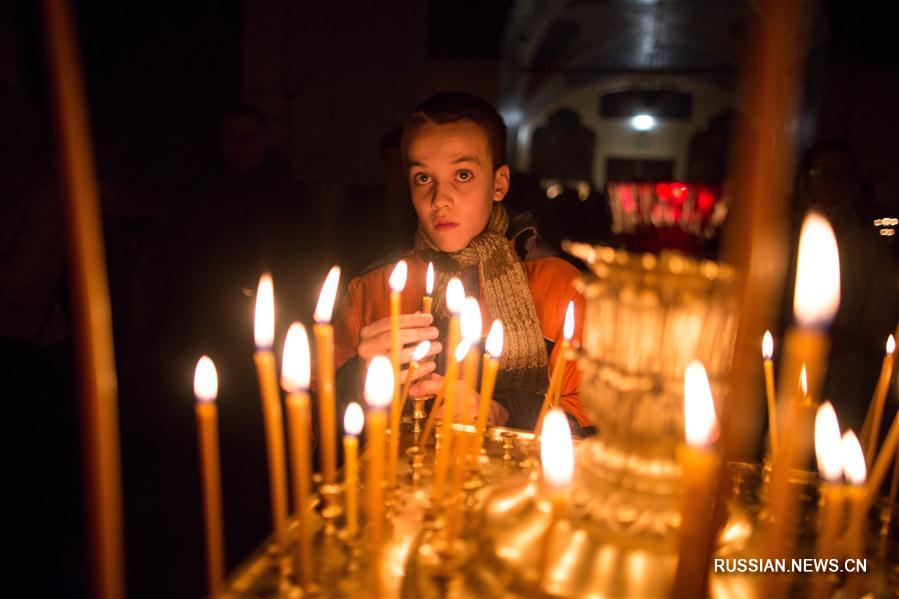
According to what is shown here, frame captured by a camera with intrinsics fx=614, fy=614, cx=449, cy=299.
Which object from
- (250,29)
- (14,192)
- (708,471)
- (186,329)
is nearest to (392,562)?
(708,471)

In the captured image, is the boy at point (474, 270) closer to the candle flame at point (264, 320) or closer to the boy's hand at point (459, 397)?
the boy's hand at point (459, 397)

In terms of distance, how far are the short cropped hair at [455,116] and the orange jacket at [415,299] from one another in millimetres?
379

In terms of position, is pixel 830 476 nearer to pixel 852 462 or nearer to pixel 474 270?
pixel 852 462

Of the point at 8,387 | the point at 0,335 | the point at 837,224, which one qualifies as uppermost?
the point at 837,224

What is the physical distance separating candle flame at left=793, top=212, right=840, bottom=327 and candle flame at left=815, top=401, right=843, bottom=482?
27 cm

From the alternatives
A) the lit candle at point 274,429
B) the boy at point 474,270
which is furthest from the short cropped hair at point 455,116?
the lit candle at point 274,429

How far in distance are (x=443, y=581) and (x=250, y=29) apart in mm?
6292

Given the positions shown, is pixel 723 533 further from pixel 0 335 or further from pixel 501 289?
pixel 0 335

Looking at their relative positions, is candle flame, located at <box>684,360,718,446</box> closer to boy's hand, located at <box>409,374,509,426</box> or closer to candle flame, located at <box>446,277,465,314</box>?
candle flame, located at <box>446,277,465,314</box>

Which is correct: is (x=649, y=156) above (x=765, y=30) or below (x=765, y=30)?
above

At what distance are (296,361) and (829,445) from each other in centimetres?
67

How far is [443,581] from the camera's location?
82 centimetres

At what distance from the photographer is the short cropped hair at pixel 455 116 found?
1.72 meters

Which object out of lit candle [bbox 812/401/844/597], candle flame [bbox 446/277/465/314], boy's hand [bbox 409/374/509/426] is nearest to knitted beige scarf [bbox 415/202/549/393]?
boy's hand [bbox 409/374/509/426]
